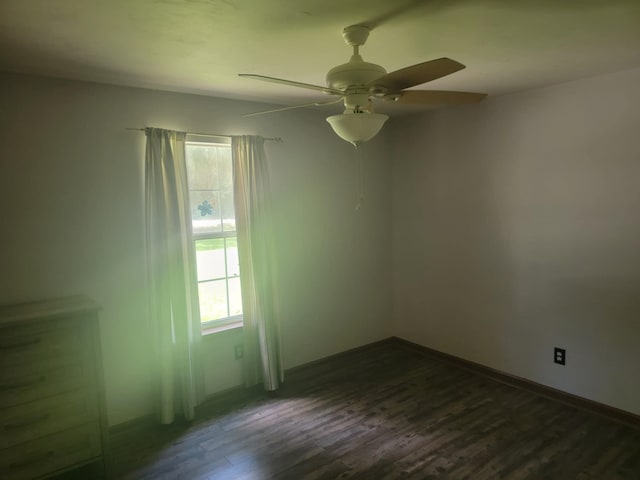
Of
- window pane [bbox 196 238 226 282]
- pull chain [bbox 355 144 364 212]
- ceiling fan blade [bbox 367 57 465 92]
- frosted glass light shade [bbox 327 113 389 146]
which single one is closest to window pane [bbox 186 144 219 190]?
window pane [bbox 196 238 226 282]

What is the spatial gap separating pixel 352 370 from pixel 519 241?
182 cm

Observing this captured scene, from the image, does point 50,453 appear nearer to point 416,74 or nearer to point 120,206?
point 120,206

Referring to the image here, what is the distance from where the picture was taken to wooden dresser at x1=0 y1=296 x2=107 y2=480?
6.58ft

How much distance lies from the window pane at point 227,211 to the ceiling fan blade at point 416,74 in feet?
6.05

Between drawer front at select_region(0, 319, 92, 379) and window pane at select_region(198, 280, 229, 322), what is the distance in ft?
3.41

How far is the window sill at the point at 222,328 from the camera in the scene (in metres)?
3.13

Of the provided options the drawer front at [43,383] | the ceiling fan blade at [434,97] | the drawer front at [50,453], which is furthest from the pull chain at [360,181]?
the drawer front at [50,453]

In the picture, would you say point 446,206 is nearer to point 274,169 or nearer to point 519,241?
point 519,241

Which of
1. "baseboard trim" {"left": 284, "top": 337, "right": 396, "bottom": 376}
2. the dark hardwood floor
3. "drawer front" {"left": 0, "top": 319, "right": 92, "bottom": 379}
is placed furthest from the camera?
Answer: "baseboard trim" {"left": 284, "top": 337, "right": 396, "bottom": 376}

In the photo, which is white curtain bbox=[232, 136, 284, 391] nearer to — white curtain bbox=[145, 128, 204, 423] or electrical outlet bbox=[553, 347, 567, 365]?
white curtain bbox=[145, 128, 204, 423]

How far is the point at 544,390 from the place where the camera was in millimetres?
3090

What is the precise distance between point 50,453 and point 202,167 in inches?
79.9

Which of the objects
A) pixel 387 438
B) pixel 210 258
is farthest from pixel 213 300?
pixel 387 438

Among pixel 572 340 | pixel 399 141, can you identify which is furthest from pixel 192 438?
pixel 399 141
